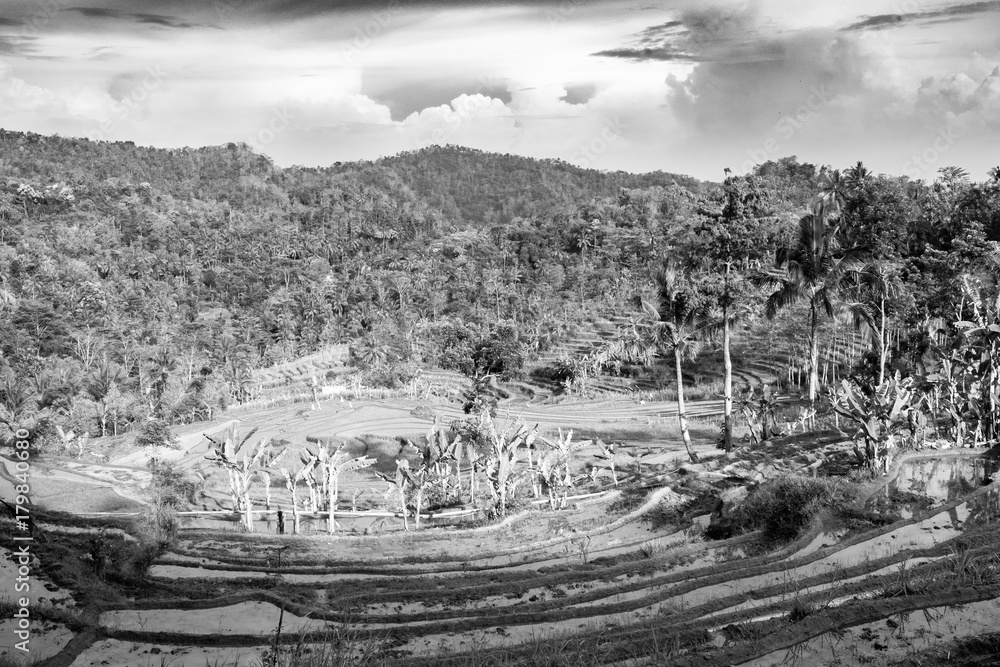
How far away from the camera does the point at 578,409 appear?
48.5m

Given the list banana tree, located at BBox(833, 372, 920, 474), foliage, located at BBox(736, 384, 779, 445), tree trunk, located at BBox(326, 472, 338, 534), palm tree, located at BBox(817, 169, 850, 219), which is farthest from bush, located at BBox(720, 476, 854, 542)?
tree trunk, located at BBox(326, 472, 338, 534)

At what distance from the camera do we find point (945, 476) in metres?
14.2

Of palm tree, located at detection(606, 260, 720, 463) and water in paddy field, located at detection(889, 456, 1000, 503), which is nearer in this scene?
water in paddy field, located at detection(889, 456, 1000, 503)

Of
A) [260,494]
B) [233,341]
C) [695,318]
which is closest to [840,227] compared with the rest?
[695,318]

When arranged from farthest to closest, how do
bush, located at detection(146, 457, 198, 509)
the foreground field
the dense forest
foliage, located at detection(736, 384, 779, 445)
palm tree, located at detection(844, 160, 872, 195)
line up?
palm tree, located at detection(844, 160, 872, 195)
foliage, located at detection(736, 384, 779, 445)
bush, located at detection(146, 457, 198, 509)
the dense forest
the foreground field

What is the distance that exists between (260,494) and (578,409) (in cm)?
2430

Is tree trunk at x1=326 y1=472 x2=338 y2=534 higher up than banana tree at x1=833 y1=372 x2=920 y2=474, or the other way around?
banana tree at x1=833 y1=372 x2=920 y2=474

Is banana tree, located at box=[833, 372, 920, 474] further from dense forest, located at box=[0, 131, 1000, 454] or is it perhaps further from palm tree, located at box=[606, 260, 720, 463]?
palm tree, located at box=[606, 260, 720, 463]

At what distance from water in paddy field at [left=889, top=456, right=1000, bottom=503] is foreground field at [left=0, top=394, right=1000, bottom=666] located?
0.05 metres

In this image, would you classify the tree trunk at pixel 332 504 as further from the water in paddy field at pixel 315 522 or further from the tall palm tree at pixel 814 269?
the tall palm tree at pixel 814 269

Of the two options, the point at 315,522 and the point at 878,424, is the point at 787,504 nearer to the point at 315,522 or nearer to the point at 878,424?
the point at 878,424

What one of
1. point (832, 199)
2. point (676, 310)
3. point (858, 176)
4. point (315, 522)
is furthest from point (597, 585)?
point (858, 176)

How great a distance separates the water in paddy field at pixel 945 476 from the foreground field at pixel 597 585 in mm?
54

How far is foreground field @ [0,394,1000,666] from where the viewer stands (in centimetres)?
719
